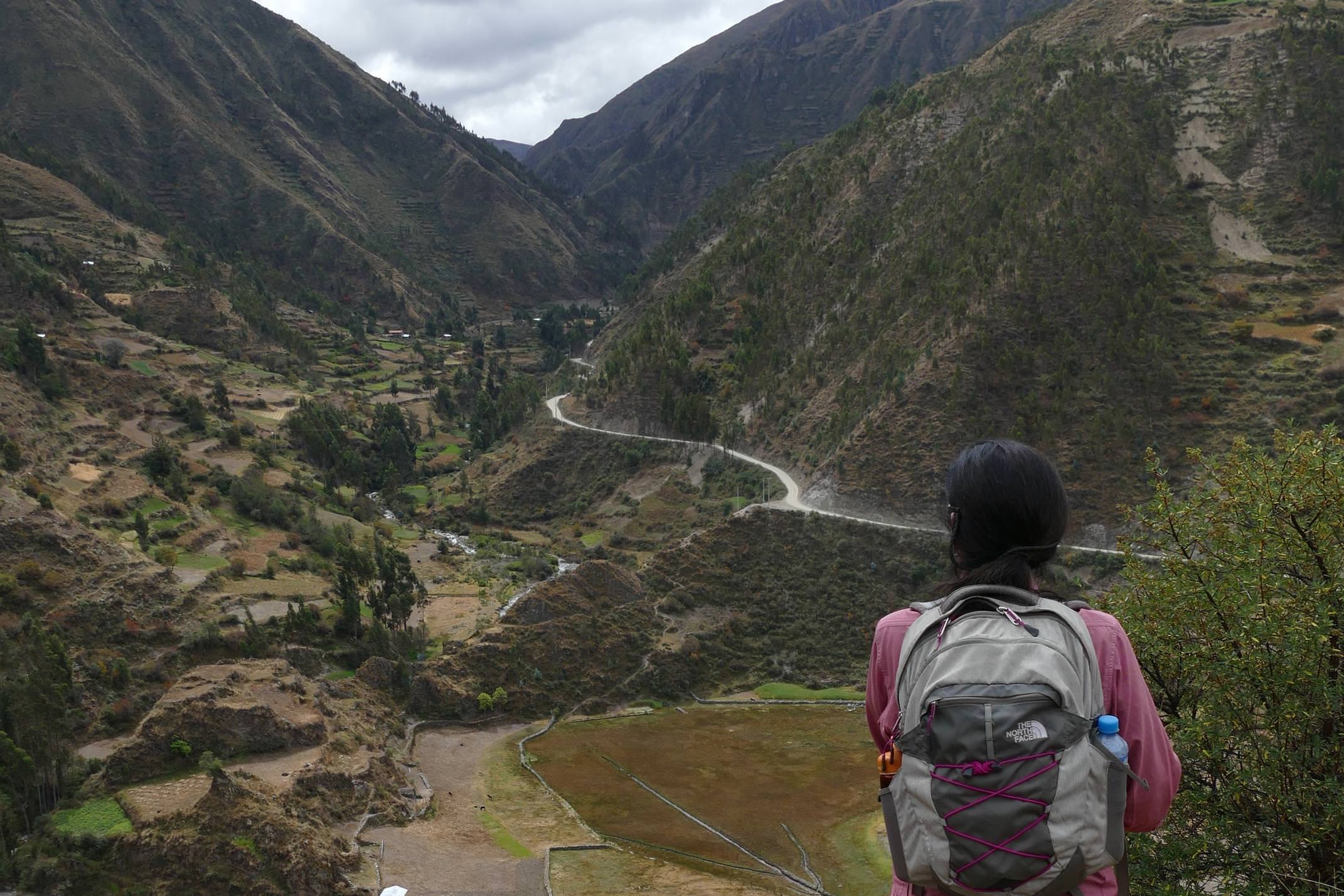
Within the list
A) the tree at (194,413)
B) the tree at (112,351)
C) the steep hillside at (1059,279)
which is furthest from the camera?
the tree at (112,351)

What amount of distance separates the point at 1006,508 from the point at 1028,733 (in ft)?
3.30

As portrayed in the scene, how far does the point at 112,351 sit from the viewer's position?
65188mm

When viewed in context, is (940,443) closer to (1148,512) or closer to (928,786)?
(1148,512)

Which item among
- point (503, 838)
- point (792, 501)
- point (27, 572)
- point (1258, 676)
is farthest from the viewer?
point (792, 501)

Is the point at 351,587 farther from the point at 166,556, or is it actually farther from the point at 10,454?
the point at 10,454

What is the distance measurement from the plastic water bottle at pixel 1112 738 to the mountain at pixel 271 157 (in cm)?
13071

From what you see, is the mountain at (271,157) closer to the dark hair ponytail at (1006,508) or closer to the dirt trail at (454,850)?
the dirt trail at (454,850)

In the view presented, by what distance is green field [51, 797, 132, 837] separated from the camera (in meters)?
25.0

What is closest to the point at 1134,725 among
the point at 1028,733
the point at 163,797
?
the point at 1028,733

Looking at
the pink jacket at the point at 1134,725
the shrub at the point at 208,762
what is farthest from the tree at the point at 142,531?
the pink jacket at the point at 1134,725

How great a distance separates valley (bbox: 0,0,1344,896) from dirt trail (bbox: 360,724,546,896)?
0.53ft

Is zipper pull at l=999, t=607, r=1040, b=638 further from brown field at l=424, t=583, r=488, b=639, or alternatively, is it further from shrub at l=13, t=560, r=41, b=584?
brown field at l=424, t=583, r=488, b=639

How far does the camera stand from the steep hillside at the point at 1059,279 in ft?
162

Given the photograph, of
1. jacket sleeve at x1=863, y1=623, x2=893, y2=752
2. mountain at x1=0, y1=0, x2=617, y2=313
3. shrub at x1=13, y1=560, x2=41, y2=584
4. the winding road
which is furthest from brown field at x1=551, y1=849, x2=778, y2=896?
mountain at x1=0, y1=0, x2=617, y2=313
